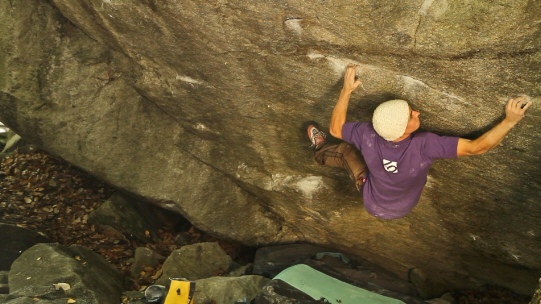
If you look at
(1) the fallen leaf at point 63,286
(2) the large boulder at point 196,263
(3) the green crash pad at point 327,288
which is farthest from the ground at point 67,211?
(3) the green crash pad at point 327,288

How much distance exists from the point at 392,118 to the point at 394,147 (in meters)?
0.34

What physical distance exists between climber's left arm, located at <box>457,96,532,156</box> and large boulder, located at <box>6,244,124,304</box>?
3782 mm

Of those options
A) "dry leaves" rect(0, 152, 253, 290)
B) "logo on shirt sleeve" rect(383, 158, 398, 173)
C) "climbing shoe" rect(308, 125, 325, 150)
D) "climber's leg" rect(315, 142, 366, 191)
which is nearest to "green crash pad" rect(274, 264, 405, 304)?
"climber's leg" rect(315, 142, 366, 191)

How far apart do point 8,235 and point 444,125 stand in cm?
514

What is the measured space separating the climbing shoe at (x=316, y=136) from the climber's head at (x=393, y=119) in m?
1.16

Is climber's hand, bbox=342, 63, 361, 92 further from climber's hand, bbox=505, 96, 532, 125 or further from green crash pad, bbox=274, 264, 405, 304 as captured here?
green crash pad, bbox=274, 264, 405, 304

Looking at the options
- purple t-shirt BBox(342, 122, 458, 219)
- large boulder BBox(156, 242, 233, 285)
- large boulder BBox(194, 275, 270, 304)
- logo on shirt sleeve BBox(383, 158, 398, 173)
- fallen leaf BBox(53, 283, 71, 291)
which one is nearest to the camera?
purple t-shirt BBox(342, 122, 458, 219)

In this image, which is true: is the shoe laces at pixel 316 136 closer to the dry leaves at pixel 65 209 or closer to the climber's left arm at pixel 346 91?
the climber's left arm at pixel 346 91

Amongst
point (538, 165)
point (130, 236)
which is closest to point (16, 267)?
point (130, 236)

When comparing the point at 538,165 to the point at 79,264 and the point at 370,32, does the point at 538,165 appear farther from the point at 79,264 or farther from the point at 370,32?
the point at 79,264

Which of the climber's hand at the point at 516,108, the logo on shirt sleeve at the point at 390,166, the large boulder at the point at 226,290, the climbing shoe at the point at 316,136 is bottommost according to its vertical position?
the large boulder at the point at 226,290

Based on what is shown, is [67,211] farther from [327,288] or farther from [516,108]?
[516,108]

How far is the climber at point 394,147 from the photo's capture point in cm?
394

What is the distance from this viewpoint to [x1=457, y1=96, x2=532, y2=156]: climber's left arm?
148 inches
